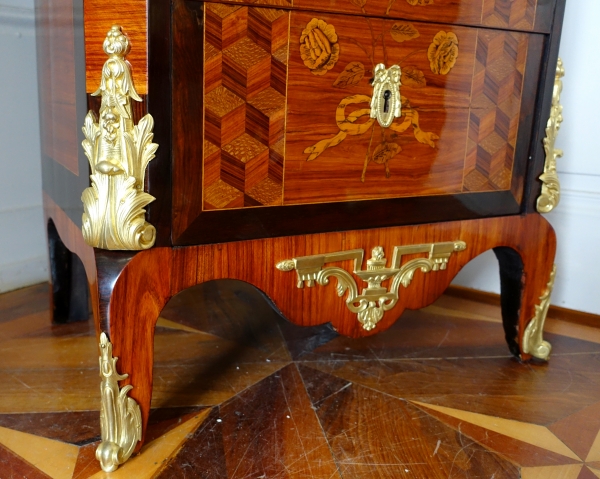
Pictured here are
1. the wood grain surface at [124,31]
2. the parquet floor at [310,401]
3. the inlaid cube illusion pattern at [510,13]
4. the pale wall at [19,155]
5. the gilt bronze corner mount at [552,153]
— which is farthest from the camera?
the pale wall at [19,155]

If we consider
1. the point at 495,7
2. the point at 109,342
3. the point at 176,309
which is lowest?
the point at 176,309

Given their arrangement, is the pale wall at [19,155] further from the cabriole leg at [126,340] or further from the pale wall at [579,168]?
the pale wall at [579,168]

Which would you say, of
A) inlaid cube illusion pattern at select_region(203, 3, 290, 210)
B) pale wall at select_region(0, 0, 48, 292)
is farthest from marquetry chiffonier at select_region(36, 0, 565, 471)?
pale wall at select_region(0, 0, 48, 292)

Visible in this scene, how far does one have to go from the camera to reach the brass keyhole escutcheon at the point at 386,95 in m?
0.74

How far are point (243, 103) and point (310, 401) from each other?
40cm

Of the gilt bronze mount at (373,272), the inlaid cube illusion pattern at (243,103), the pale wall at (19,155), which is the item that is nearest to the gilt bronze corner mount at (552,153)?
the gilt bronze mount at (373,272)

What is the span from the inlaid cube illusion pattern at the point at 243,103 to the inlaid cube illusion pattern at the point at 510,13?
0.95 ft

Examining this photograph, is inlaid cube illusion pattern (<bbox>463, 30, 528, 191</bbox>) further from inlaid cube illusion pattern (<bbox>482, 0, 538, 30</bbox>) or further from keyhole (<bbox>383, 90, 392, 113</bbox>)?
keyhole (<bbox>383, 90, 392, 113</bbox>)

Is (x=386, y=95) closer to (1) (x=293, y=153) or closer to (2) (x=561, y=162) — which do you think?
(1) (x=293, y=153)

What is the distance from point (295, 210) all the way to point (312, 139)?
84mm

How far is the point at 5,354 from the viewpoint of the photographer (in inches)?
37.1

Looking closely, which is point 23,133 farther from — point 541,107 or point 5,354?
point 541,107

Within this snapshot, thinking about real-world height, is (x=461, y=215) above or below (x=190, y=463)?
above

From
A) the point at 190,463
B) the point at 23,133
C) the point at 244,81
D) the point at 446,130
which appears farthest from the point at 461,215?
the point at 23,133
